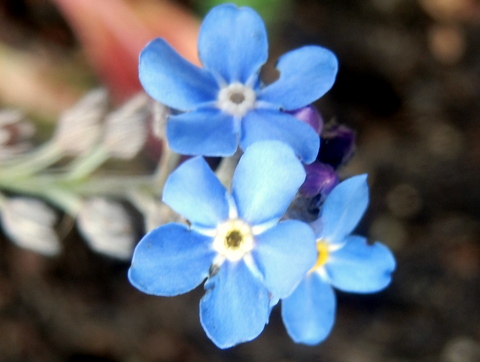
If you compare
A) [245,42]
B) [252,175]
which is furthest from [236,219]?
[245,42]

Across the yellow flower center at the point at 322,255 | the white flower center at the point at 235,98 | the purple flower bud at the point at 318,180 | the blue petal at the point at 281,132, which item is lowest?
the yellow flower center at the point at 322,255

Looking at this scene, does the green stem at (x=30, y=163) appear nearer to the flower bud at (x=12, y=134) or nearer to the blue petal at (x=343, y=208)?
the flower bud at (x=12, y=134)

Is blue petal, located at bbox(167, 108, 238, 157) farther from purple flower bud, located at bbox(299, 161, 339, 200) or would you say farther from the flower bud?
the flower bud

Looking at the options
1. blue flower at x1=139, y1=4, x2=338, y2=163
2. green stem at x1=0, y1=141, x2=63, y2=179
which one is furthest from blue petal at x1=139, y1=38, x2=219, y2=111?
green stem at x1=0, y1=141, x2=63, y2=179

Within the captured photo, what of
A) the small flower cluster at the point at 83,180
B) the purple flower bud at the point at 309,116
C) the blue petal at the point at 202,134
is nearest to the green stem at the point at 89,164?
the small flower cluster at the point at 83,180

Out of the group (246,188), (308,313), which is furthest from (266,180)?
(308,313)

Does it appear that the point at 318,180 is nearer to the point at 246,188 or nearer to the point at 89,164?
the point at 246,188
